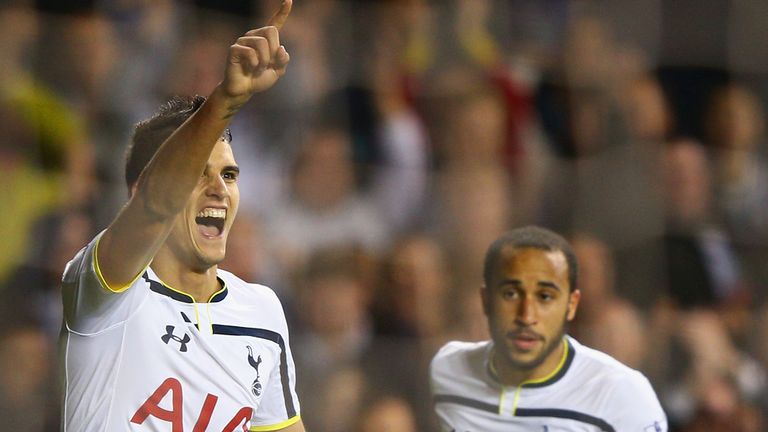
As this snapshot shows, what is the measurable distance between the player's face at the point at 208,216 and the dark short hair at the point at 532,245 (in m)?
0.90

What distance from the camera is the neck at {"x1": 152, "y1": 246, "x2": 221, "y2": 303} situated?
281 centimetres

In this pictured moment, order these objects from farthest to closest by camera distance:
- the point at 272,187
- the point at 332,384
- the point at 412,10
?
the point at 412,10
the point at 272,187
the point at 332,384

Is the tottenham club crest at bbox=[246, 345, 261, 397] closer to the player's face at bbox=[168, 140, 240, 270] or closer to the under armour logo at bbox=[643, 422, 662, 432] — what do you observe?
the player's face at bbox=[168, 140, 240, 270]

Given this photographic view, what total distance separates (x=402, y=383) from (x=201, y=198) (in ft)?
6.12

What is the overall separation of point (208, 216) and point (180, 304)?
0.19m

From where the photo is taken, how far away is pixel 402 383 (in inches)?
177

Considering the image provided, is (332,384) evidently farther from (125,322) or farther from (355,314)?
(125,322)

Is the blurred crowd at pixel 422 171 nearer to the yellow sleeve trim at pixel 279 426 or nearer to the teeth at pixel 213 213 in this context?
the yellow sleeve trim at pixel 279 426

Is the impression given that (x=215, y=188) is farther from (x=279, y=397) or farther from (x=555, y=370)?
(x=555, y=370)

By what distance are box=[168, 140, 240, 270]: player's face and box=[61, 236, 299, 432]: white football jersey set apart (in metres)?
0.09

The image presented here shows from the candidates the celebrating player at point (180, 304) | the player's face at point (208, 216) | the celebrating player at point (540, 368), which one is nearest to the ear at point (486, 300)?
the celebrating player at point (540, 368)

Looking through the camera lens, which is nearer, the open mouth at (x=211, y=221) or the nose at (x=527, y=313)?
the open mouth at (x=211, y=221)

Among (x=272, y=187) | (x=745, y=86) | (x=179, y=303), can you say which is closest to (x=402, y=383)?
(x=272, y=187)

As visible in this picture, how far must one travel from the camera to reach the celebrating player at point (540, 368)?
333cm
